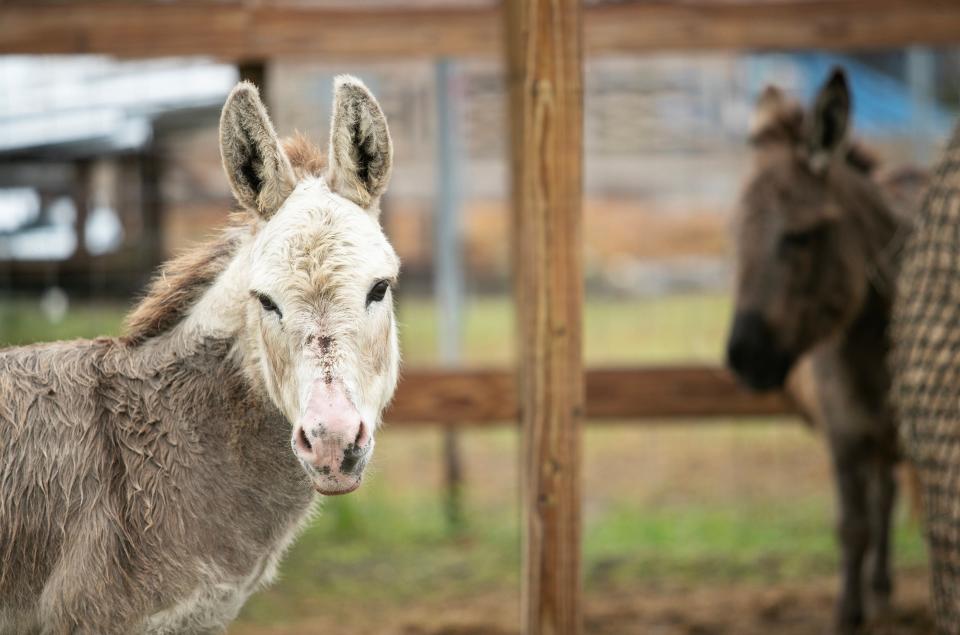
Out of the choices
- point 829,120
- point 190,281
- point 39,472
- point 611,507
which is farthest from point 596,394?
point 39,472

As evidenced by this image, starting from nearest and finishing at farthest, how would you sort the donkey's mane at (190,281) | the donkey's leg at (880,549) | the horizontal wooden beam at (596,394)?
the donkey's mane at (190,281)
the donkey's leg at (880,549)
the horizontal wooden beam at (596,394)

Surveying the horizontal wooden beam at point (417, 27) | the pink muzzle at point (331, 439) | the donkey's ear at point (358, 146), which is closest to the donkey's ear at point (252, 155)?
the donkey's ear at point (358, 146)

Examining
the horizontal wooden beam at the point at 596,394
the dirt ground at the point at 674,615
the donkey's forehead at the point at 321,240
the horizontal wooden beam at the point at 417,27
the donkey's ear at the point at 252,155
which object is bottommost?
the dirt ground at the point at 674,615

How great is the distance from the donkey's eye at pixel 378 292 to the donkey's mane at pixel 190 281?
52 centimetres

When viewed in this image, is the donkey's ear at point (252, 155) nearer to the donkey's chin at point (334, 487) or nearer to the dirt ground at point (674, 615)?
the donkey's chin at point (334, 487)

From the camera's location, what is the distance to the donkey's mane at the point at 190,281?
3.22m

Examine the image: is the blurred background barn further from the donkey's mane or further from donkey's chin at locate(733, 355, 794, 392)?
donkey's chin at locate(733, 355, 794, 392)

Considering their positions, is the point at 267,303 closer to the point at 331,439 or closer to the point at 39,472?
the point at 331,439

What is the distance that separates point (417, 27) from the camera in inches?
229

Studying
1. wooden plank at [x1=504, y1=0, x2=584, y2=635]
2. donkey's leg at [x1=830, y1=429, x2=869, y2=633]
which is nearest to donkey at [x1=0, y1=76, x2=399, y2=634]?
wooden plank at [x1=504, y1=0, x2=584, y2=635]

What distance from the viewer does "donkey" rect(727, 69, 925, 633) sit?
16.5 ft

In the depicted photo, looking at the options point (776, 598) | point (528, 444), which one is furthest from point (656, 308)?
point (528, 444)

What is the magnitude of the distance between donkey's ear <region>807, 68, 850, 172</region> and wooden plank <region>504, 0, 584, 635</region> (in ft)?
6.81

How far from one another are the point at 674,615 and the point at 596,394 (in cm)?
131
